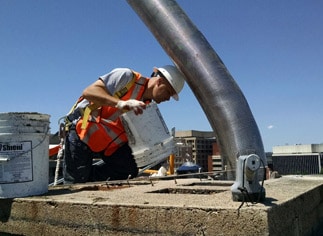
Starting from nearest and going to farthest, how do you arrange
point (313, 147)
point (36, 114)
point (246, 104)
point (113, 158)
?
point (36, 114), point (246, 104), point (113, 158), point (313, 147)

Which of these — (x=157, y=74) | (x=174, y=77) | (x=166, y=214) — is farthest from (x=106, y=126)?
(x=166, y=214)

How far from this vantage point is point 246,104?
3838 mm

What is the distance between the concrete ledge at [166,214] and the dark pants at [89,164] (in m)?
1.62

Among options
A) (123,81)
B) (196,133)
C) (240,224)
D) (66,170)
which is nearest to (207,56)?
(123,81)

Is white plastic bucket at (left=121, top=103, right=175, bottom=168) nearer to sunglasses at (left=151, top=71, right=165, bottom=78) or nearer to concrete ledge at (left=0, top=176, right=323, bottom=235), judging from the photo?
sunglasses at (left=151, top=71, right=165, bottom=78)

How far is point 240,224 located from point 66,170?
3.21 meters

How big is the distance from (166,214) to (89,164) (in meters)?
2.71

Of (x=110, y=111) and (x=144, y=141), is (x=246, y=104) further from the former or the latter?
(x=110, y=111)

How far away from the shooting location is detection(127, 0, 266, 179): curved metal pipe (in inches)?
142

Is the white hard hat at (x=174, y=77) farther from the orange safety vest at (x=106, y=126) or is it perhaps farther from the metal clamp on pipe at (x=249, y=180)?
the metal clamp on pipe at (x=249, y=180)

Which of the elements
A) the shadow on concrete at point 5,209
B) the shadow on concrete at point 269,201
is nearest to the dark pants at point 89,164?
the shadow on concrete at point 5,209

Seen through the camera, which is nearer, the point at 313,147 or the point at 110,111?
the point at 110,111

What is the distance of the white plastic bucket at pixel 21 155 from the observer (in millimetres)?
2906

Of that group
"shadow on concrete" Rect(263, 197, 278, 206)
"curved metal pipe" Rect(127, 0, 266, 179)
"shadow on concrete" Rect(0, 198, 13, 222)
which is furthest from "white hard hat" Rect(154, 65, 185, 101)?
"shadow on concrete" Rect(263, 197, 278, 206)
